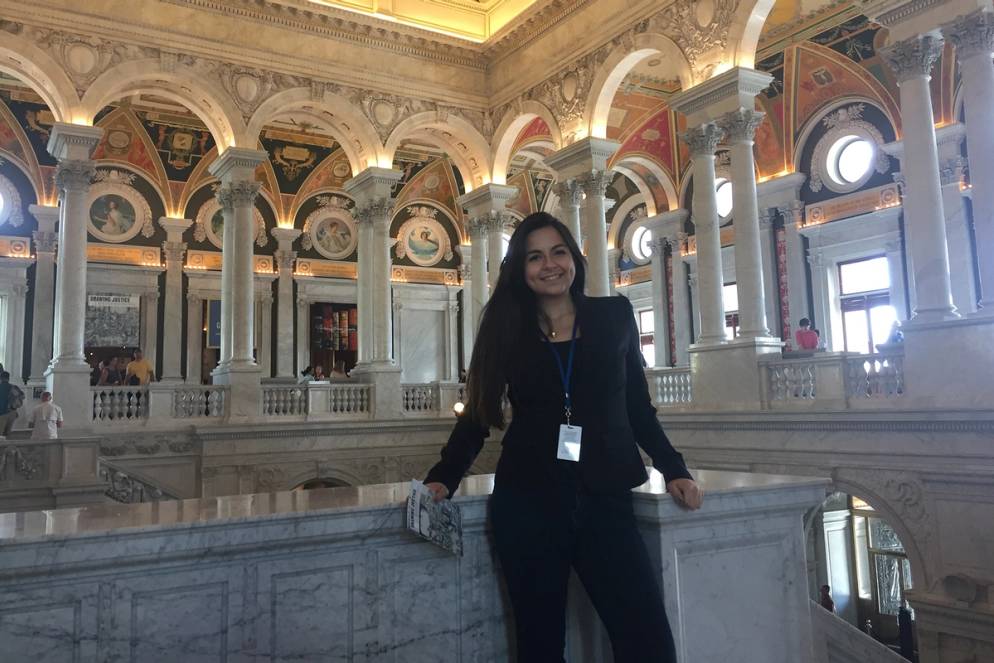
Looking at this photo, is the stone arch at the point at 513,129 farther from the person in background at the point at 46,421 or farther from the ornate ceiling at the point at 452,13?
the person in background at the point at 46,421

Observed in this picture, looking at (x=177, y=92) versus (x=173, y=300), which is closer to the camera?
(x=177, y=92)

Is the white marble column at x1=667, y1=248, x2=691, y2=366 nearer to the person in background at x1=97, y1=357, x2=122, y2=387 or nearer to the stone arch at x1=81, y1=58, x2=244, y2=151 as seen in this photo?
the stone arch at x1=81, y1=58, x2=244, y2=151

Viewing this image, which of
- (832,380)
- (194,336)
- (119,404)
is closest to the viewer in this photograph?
(832,380)

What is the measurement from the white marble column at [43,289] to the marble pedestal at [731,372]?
14.1 meters

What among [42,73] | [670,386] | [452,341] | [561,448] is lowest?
[561,448]

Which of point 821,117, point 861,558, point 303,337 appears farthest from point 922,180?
point 303,337

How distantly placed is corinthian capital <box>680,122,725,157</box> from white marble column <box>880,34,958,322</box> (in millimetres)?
2872

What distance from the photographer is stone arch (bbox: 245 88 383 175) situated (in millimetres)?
15320

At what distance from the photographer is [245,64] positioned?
15102 mm

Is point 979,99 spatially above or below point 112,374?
above

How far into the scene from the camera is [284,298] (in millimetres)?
21203

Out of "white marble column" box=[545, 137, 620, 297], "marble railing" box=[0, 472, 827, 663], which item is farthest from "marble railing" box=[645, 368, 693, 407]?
"marble railing" box=[0, 472, 827, 663]

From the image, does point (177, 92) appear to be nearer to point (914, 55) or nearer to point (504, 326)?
point (914, 55)

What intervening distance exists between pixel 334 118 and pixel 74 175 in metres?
5.03
